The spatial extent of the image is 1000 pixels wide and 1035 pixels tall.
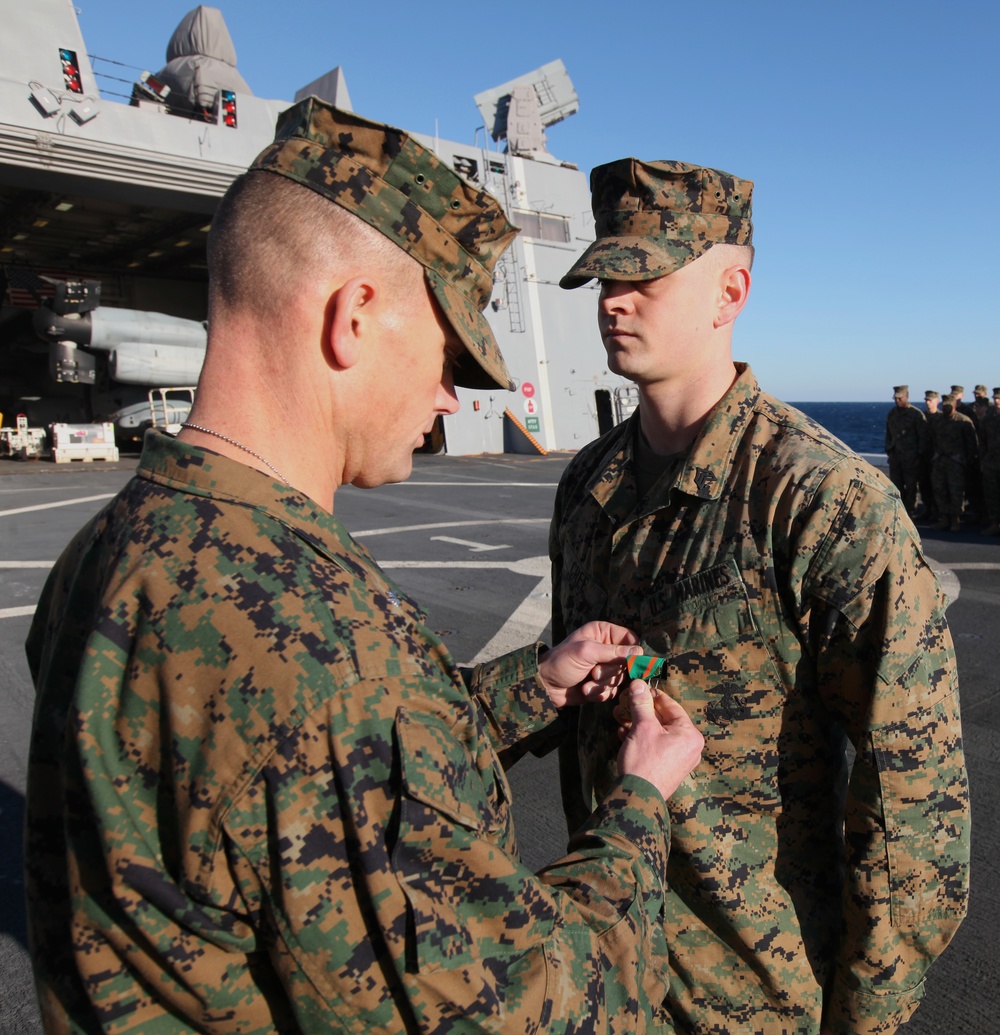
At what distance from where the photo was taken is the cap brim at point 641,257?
6.41 ft

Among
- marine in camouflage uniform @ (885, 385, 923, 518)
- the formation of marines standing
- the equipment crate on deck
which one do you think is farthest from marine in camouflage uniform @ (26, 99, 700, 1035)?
the equipment crate on deck

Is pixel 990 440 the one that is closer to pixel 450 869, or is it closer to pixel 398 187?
pixel 398 187

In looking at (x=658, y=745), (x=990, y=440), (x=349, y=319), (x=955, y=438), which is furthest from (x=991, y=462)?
(x=349, y=319)

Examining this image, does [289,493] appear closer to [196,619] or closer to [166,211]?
[196,619]

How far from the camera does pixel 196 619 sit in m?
0.90

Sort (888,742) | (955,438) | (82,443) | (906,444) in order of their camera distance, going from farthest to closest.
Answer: (82,443) < (906,444) < (955,438) < (888,742)

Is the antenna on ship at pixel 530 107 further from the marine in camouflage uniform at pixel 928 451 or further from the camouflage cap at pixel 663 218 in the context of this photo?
the camouflage cap at pixel 663 218

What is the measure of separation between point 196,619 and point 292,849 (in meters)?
0.25

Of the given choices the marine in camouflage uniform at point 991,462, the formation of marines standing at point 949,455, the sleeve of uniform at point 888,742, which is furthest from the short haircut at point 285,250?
the marine in camouflage uniform at point 991,462

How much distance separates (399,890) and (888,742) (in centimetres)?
114

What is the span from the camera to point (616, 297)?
202cm

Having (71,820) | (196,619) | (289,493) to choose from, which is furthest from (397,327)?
(71,820)

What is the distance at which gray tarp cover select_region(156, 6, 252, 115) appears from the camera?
18688 millimetres

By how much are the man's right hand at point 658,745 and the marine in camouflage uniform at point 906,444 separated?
1200cm
